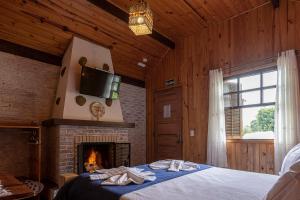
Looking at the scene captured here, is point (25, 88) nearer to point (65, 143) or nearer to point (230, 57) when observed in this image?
point (65, 143)

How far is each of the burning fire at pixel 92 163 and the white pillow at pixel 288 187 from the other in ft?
10.8

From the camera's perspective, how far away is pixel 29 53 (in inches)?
→ 159

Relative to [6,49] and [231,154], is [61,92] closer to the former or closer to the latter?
[6,49]

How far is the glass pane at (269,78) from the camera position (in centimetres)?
368

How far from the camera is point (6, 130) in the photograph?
370 centimetres

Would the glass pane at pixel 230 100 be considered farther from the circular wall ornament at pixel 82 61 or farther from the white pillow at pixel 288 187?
the white pillow at pixel 288 187

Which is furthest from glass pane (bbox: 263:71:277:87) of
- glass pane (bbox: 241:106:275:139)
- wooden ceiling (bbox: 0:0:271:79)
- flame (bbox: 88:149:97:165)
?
flame (bbox: 88:149:97:165)

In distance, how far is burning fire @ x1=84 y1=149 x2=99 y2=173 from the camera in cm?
404

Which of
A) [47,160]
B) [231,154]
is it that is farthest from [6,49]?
[231,154]

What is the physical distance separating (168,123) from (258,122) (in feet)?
6.47

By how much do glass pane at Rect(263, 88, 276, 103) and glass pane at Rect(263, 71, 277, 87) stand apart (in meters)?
0.10

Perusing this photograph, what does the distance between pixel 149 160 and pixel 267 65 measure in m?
3.37

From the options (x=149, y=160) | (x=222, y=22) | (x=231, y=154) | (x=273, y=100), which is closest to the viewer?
(x=273, y=100)

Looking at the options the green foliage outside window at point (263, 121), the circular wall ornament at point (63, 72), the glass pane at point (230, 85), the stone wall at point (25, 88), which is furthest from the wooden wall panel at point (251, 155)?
the stone wall at point (25, 88)
